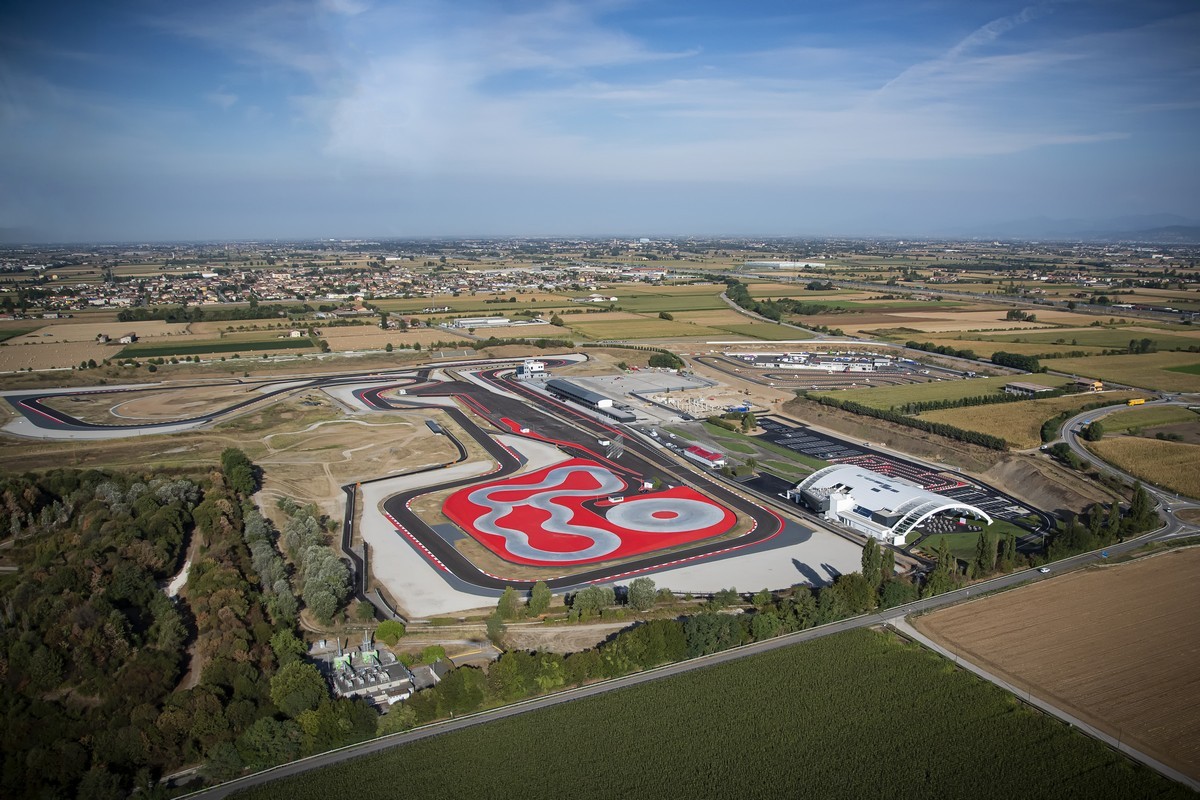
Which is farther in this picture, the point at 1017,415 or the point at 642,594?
the point at 1017,415

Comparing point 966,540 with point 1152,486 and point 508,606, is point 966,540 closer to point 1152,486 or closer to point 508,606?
point 1152,486

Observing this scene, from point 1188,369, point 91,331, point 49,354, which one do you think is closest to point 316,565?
point 49,354

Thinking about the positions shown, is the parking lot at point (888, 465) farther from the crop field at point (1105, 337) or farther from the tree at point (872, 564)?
the crop field at point (1105, 337)

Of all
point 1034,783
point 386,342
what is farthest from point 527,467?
point 386,342

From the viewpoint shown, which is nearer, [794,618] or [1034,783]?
[1034,783]

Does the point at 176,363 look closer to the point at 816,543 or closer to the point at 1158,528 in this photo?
the point at 816,543

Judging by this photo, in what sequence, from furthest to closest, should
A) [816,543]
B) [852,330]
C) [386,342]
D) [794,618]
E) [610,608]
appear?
[852,330] < [386,342] < [816,543] < [610,608] < [794,618]
